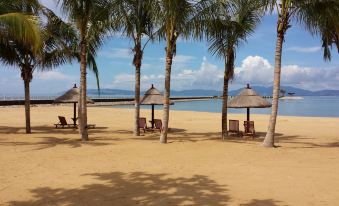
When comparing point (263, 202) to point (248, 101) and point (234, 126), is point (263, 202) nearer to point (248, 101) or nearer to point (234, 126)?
point (234, 126)

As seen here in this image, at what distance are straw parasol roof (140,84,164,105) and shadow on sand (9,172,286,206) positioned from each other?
Result: 35.7ft

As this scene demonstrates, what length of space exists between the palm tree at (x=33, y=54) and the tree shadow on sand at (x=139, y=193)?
31.2 feet

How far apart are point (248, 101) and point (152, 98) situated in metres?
4.40

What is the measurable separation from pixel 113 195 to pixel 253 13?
9.76m

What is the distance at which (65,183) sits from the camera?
679cm

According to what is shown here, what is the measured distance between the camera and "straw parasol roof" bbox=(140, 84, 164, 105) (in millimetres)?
18203

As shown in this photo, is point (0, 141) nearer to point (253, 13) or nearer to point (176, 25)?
point (176, 25)

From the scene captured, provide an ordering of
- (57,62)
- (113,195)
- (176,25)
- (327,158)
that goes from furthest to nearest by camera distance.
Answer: (57,62) < (176,25) < (327,158) < (113,195)

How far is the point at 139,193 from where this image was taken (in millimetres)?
6148

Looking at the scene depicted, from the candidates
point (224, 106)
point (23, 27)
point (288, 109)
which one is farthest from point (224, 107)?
point (288, 109)

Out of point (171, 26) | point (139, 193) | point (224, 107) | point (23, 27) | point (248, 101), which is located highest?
point (171, 26)

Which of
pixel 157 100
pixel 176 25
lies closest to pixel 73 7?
pixel 176 25

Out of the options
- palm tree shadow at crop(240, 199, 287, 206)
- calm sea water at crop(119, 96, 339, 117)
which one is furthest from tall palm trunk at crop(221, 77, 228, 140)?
calm sea water at crop(119, 96, 339, 117)

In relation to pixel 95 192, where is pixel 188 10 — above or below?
above
